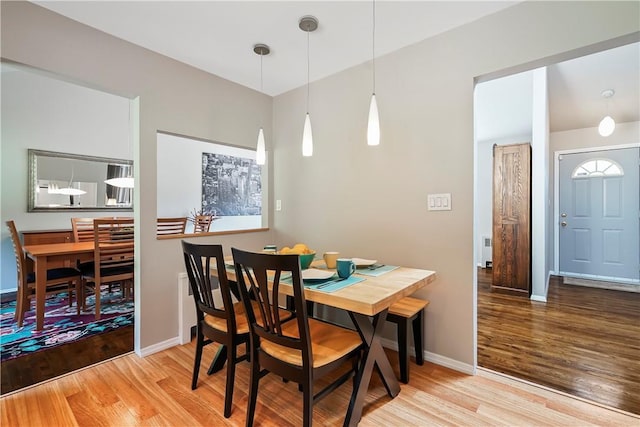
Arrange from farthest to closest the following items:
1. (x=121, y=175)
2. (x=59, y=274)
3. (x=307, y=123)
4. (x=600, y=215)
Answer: (x=121, y=175), (x=600, y=215), (x=59, y=274), (x=307, y=123)

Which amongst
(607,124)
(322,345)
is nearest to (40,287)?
(322,345)

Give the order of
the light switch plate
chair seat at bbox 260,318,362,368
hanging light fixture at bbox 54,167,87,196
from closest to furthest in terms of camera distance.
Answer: chair seat at bbox 260,318,362,368 < the light switch plate < hanging light fixture at bbox 54,167,87,196

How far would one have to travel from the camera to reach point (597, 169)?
4.62 m

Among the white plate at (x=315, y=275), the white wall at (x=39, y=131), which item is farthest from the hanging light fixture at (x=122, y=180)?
the white plate at (x=315, y=275)

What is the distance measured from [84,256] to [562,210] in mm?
6836

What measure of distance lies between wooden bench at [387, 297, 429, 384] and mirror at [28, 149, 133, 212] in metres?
4.27

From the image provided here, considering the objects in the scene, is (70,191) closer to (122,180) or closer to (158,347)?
(122,180)

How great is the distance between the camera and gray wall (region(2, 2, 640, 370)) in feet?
5.83

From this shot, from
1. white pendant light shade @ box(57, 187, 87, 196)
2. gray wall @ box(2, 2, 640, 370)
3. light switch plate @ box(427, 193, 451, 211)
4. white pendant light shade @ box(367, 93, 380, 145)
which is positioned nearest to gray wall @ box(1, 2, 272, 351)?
gray wall @ box(2, 2, 640, 370)

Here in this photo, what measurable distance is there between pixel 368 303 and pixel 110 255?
9.74ft

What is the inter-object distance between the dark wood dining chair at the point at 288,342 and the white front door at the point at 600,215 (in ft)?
16.9

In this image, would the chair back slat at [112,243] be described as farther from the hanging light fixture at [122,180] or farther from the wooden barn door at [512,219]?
the wooden barn door at [512,219]

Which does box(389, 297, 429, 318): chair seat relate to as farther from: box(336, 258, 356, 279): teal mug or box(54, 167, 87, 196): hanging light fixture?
box(54, 167, 87, 196): hanging light fixture

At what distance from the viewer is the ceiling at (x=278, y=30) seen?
1833mm
